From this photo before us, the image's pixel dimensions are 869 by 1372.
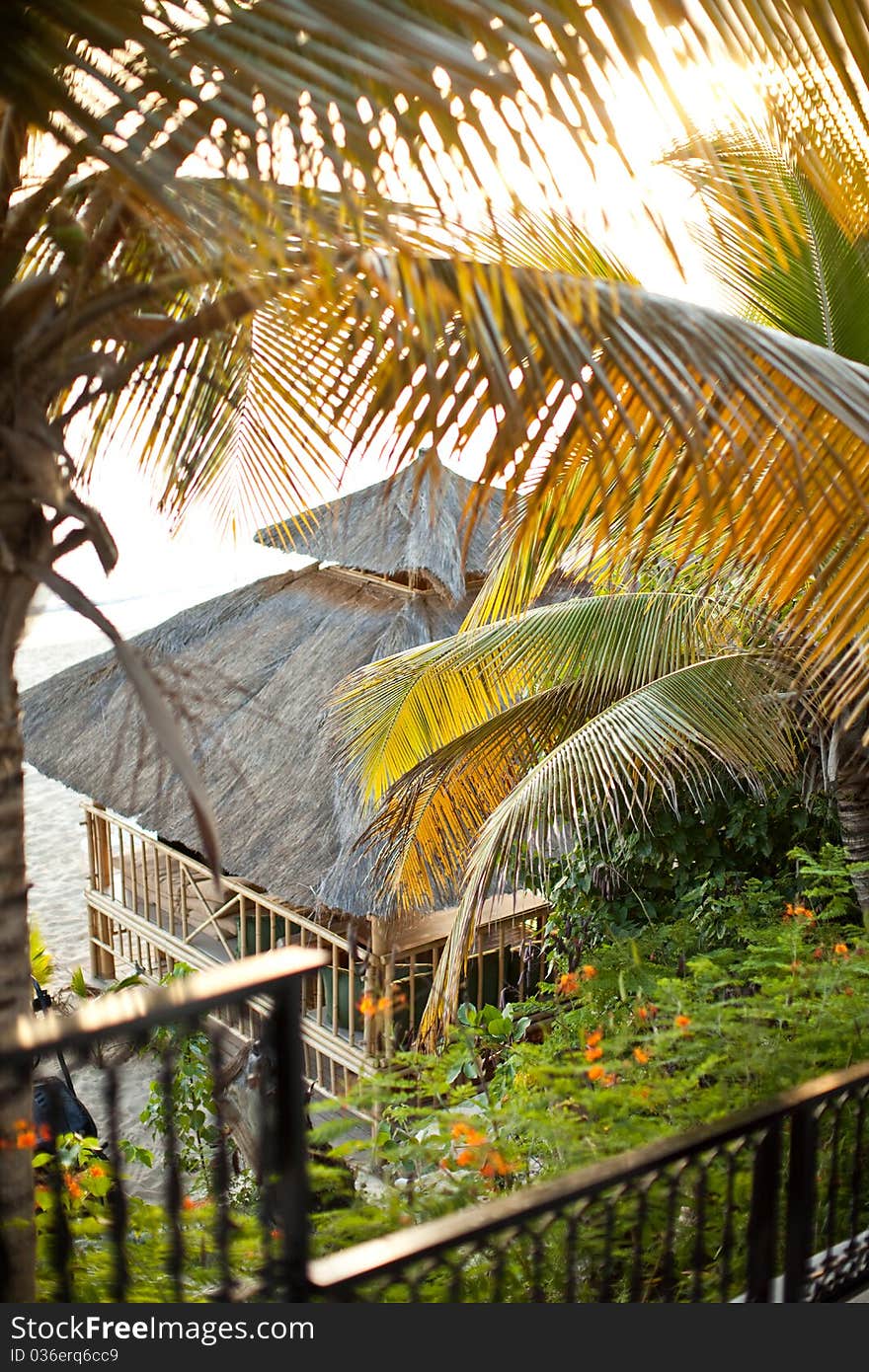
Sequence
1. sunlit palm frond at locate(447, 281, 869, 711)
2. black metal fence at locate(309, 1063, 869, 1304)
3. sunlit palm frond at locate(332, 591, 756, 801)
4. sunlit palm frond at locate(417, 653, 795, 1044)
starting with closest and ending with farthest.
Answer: black metal fence at locate(309, 1063, 869, 1304)
sunlit palm frond at locate(447, 281, 869, 711)
sunlit palm frond at locate(417, 653, 795, 1044)
sunlit palm frond at locate(332, 591, 756, 801)

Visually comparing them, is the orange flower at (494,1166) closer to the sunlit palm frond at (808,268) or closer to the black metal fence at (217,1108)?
the black metal fence at (217,1108)

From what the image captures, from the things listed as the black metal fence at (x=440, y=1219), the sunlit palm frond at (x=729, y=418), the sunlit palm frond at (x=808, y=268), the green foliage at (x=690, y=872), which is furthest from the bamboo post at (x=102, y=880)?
the sunlit palm frond at (x=729, y=418)

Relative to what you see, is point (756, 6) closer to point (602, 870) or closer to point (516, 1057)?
point (516, 1057)

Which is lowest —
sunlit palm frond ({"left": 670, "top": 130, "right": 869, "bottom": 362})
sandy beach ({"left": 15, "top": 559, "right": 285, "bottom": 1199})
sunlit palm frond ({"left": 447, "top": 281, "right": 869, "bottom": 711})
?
sandy beach ({"left": 15, "top": 559, "right": 285, "bottom": 1199})

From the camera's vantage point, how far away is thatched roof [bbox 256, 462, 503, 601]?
8858mm

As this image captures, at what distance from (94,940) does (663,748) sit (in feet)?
Result: 26.6

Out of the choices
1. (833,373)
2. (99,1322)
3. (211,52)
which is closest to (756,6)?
(833,373)

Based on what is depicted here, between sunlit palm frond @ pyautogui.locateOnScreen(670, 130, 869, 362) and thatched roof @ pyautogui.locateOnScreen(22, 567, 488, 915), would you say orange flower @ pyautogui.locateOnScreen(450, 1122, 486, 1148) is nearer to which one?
Answer: sunlit palm frond @ pyautogui.locateOnScreen(670, 130, 869, 362)

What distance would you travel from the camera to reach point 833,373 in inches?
104

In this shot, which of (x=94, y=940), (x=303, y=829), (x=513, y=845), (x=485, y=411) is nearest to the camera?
(x=485, y=411)

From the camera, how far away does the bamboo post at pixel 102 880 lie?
37.7 feet

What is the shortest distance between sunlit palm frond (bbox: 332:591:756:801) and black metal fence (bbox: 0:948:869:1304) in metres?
2.31

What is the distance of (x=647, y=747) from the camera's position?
5125 millimetres

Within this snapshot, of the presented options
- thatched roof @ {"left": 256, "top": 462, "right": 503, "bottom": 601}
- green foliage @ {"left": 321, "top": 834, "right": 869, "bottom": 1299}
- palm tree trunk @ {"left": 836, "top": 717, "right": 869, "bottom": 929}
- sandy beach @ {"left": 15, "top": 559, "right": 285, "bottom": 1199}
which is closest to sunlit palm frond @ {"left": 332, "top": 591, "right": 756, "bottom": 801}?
palm tree trunk @ {"left": 836, "top": 717, "right": 869, "bottom": 929}
